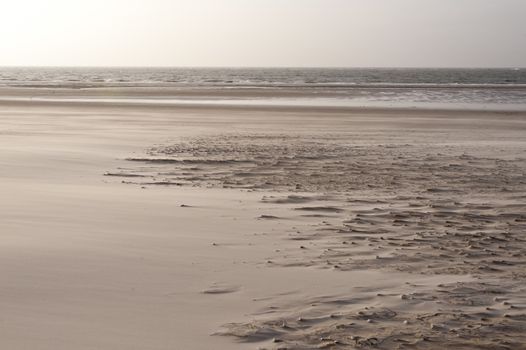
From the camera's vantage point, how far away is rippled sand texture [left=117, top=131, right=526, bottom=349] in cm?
431

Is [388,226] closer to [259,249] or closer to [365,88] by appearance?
[259,249]

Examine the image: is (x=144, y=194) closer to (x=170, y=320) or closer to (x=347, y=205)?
(x=347, y=205)

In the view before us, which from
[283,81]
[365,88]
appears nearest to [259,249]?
[365,88]

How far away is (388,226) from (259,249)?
176cm

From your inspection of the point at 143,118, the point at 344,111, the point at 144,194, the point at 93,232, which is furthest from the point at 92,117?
the point at 93,232

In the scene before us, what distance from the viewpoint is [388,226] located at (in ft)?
24.2

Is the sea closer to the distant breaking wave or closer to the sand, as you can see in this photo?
the distant breaking wave

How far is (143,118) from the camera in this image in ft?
81.2

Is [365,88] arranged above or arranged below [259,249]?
above

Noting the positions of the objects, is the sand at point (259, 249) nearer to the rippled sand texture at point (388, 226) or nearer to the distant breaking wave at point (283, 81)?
the rippled sand texture at point (388, 226)

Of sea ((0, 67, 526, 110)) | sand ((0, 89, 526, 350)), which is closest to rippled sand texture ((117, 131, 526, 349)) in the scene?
sand ((0, 89, 526, 350))

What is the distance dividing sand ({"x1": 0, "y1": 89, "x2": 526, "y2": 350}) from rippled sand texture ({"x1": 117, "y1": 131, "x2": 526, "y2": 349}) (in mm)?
22

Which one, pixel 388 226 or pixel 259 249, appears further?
pixel 388 226

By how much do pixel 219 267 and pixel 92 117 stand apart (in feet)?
66.7
